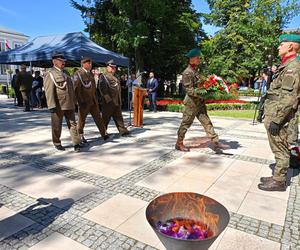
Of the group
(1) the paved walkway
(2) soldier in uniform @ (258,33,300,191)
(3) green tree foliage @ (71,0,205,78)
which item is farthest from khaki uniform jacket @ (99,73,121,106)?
(3) green tree foliage @ (71,0,205,78)

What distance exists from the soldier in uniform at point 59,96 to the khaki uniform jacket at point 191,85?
Answer: 2447mm

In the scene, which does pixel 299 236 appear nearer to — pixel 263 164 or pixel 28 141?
pixel 263 164

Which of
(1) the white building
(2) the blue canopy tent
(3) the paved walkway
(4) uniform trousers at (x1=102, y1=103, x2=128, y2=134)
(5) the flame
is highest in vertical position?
(1) the white building

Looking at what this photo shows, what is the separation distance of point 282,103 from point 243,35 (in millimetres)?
24056

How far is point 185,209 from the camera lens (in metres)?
2.04

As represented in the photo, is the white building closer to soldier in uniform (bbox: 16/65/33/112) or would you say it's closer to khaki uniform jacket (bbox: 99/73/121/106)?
soldier in uniform (bbox: 16/65/33/112)

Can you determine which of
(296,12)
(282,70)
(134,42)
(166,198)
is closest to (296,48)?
(282,70)

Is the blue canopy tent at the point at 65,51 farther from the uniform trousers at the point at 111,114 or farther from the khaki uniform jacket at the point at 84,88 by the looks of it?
the khaki uniform jacket at the point at 84,88

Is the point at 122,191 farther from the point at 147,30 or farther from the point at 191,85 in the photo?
the point at 147,30

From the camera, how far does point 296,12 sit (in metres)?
19.2

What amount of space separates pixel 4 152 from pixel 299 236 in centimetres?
554

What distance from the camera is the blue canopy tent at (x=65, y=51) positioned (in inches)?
418

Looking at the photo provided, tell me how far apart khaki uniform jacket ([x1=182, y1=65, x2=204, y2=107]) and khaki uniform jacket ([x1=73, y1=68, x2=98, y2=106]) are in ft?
7.49

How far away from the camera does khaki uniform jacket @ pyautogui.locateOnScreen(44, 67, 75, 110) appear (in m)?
5.48
